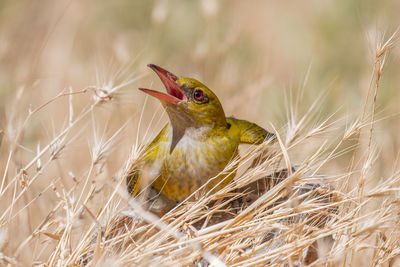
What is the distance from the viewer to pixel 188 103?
3557 millimetres

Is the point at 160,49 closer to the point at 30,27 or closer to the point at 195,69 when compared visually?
the point at 195,69

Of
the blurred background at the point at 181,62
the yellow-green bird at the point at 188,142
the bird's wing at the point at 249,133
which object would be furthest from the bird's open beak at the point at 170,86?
the bird's wing at the point at 249,133

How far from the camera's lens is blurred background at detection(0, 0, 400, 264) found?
4.53 meters

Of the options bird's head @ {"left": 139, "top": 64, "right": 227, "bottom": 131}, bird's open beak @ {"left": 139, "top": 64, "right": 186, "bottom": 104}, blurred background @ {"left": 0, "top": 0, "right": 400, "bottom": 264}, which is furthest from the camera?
blurred background @ {"left": 0, "top": 0, "right": 400, "bottom": 264}

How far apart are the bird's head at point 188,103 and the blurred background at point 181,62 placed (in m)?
0.26

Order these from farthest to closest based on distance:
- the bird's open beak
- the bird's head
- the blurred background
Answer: the blurred background, the bird's head, the bird's open beak

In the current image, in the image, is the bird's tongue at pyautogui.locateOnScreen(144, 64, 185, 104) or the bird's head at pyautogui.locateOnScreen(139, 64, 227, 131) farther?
the bird's head at pyautogui.locateOnScreen(139, 64, 227, 131)

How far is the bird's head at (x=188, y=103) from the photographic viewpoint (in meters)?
3.53

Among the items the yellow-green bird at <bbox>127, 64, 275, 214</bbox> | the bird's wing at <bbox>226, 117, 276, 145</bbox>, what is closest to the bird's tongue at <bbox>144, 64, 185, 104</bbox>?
the yellow-green bird at <bbox>127, 64, 275, 214</bbox>

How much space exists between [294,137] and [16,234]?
1437mm

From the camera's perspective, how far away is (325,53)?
6.83 meters

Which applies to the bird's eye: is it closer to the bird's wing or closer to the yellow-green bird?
the yellow-green bird

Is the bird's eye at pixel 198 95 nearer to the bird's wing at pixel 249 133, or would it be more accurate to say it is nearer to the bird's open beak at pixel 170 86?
the bird's open beak at pixel 170 86

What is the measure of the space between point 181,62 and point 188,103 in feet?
12.1
